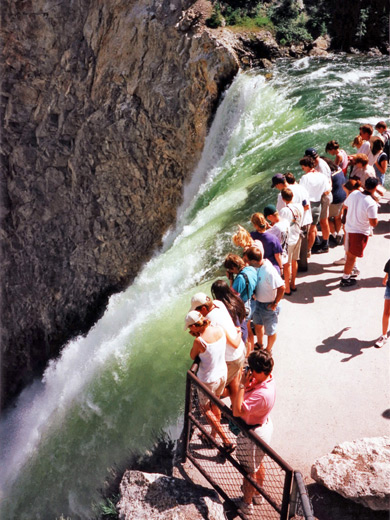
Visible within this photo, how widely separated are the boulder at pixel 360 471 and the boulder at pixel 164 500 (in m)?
1.10

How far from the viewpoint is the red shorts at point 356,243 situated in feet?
25.9

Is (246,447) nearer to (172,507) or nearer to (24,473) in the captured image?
(172,507)

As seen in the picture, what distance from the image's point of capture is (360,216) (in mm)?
7727

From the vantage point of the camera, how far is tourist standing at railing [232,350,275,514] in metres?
4.71

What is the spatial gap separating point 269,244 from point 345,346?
69.7 inches

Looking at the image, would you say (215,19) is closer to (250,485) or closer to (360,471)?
(360,471)

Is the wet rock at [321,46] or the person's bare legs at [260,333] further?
the wet rock at [321,46]

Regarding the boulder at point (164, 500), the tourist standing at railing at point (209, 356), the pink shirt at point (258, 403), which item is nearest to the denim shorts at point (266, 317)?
the tourist standing at railing at point (209, 356)

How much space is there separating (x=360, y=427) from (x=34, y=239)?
60.4ft

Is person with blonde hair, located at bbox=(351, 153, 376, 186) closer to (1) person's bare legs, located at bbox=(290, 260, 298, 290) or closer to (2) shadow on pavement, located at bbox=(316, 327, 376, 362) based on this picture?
(1) person's bare legs, located at bbox=(290, 260, 298, 290)

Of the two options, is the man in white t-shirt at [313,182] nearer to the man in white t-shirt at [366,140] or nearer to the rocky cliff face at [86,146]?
the man in white t-shirt at [366,140]

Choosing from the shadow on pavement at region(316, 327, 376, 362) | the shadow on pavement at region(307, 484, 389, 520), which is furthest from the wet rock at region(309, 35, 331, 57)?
the shadow on pavement at region(307, 484, 389, 520)

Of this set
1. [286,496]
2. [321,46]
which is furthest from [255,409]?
[321,46]

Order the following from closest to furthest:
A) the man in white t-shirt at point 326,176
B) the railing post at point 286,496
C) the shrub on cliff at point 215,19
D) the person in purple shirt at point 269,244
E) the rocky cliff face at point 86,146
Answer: the railing post at point 286,496
the person in purple shirt at point 269,244
the man in white t-shirt at point 326,176
the rocky cliff face at point 86,146
the shrub on cliff at point 215,19
